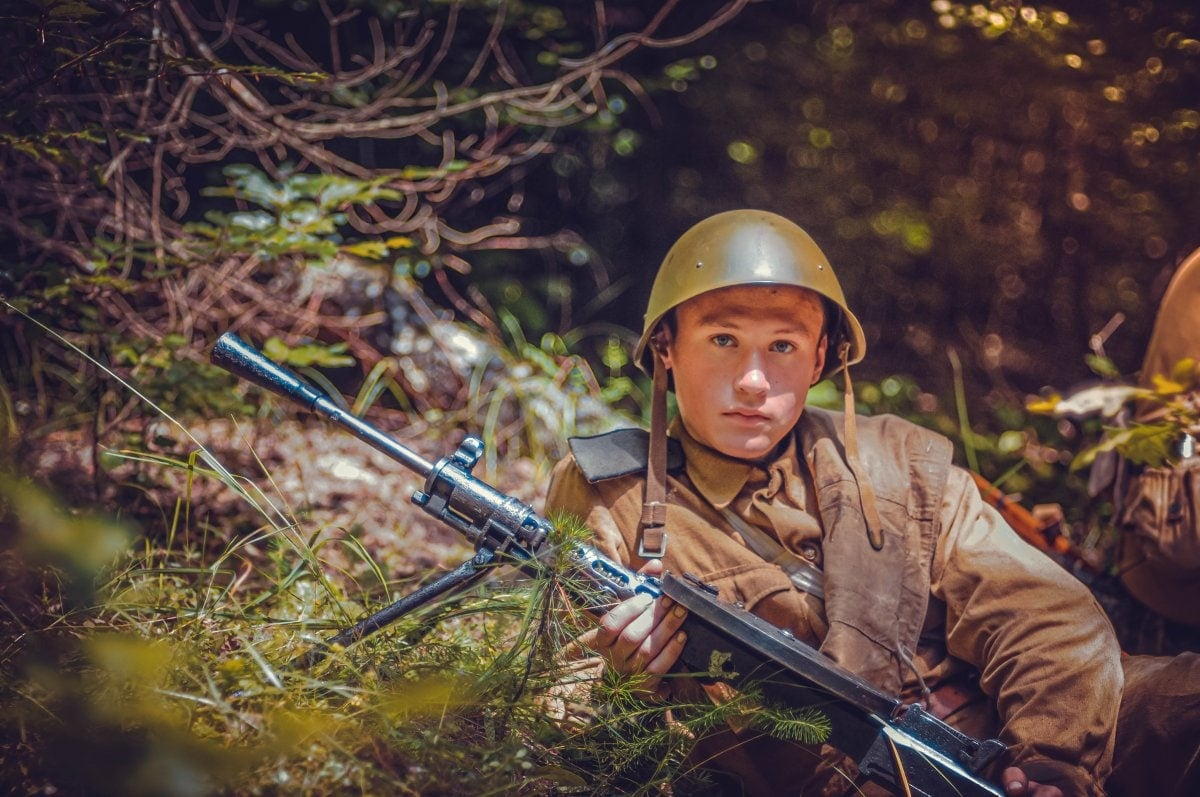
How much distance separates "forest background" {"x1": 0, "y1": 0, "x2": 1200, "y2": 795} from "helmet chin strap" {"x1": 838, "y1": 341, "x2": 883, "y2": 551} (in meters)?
0.85

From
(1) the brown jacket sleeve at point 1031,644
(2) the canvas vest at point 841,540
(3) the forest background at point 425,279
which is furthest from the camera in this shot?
(2) the canvas vest at point 841,540

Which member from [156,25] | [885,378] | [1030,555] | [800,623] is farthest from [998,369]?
[156,25]

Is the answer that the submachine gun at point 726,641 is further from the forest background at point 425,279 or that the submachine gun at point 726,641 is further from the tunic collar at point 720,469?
the tunic collar at point 720,469

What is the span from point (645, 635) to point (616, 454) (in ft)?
2.07

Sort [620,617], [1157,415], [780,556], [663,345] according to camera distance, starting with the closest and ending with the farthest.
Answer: [620,617] → [780,556] → [663,345] → [1157,415]

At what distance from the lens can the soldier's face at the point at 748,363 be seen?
8.25 feet

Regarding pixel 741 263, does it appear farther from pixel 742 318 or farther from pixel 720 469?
pixel 720 469

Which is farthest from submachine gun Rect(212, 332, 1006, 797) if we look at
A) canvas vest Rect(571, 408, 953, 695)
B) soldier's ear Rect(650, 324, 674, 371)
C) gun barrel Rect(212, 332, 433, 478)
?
soldier's ear Rect(650, 324, 674, 371)

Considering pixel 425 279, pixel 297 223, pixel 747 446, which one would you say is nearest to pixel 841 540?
pixel 747 446

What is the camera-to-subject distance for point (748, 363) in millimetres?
2498

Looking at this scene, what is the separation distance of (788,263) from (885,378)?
3417 mm

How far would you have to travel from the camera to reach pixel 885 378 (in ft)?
18.5

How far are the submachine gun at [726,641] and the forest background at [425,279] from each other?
121 millimetres

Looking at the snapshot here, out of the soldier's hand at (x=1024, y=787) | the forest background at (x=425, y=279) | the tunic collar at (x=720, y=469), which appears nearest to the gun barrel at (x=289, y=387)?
the forest background at (x=425, y=279)
